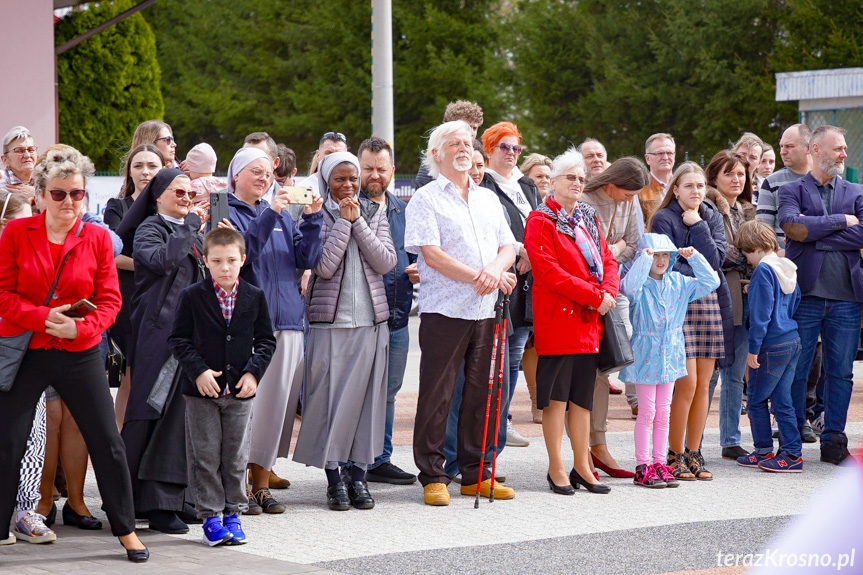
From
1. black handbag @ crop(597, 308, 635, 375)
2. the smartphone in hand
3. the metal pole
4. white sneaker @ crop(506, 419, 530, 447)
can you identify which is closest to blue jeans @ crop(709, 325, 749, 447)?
white sneaker @ crop(506, 419, 530, 447)

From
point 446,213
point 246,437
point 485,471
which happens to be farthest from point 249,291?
point 485,471

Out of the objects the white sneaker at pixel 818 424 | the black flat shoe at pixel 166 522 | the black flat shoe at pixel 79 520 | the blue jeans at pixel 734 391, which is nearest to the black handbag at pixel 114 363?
the black flat shoe at pixel 79 520

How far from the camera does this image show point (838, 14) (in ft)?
112

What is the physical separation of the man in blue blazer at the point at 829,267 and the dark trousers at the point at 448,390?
260 cm

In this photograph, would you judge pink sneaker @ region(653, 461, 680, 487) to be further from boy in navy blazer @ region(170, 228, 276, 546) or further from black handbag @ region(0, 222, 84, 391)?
black handbag @ region(0, 222, 84, 391)

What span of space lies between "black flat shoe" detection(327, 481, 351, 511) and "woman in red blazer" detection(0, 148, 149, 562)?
146 centimetres

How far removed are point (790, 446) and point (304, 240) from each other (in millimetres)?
3688

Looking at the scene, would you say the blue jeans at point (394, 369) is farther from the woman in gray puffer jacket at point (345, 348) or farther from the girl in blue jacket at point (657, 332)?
the girl in blue jacket at point (657, 332)

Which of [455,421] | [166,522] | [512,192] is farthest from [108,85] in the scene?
[166,522]

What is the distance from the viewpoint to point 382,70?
17219 millimetres

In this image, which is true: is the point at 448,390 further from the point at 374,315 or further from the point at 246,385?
the point at 246,385

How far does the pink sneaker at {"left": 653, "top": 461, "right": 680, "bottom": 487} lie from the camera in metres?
7.40

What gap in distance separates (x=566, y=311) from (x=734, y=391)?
2.13 m

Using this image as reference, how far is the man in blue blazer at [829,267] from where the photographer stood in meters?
8.21
